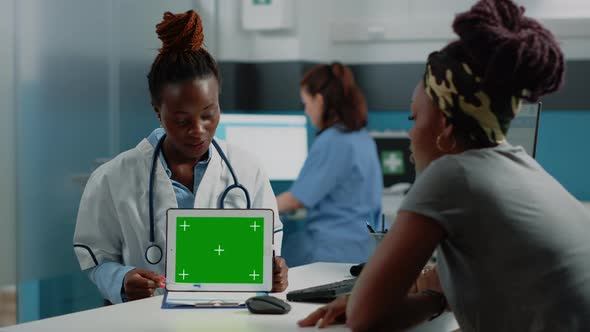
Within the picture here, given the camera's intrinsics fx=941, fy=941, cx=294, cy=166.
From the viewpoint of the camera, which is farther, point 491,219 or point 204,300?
point 204,300

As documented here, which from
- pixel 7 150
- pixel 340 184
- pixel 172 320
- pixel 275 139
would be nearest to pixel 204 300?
pixel 172 320

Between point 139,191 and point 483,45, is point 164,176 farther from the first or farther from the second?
point 483,45

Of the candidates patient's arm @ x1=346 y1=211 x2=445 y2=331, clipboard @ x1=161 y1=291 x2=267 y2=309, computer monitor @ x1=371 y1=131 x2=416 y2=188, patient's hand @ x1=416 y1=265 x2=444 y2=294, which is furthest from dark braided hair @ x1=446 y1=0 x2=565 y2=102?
computer monitor @ x1=371 y1=131 x2=416 y2=188

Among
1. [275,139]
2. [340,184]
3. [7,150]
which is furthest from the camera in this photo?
[275,139]

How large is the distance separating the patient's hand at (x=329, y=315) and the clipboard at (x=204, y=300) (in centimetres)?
21

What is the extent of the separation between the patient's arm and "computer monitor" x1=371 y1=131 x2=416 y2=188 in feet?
13.2

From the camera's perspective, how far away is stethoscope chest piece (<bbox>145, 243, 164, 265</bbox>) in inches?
86.4

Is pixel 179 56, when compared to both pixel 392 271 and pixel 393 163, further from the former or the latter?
pixel 393 163

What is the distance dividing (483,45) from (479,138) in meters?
0.17

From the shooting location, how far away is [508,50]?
5.29 feet

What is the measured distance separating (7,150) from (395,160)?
285 cm

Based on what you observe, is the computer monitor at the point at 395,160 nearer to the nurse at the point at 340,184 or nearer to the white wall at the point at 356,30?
the white wall at the point at 356,30

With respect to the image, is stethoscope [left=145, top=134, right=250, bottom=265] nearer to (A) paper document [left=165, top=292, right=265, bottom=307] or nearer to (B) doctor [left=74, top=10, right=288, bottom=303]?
(B) doctor [left=74, top=10, right=288, bottom=303]

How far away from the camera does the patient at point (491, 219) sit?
5.22ft
